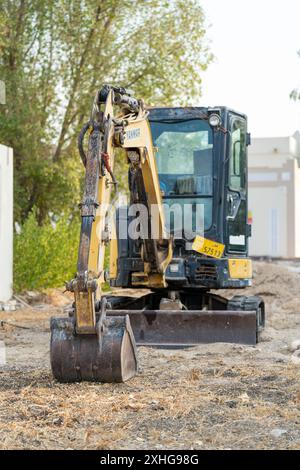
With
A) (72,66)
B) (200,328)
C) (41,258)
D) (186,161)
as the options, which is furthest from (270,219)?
(200,328)

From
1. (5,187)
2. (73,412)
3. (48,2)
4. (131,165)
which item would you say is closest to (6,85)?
(48,2)

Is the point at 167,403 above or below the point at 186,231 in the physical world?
below

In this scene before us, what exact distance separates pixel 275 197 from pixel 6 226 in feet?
98.0

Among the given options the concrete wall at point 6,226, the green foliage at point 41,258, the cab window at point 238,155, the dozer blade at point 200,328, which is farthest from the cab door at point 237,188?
the green foliage at point 41,258

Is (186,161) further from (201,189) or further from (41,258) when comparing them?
(41,258)

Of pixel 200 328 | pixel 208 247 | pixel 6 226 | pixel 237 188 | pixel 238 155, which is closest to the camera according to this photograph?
pixel 200 328

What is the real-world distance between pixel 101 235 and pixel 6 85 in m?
13.4

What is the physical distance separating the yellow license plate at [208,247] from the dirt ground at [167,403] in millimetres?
1340

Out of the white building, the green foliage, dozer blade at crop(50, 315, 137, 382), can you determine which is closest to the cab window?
dozer blade at crop(50, 315, 137, 382)

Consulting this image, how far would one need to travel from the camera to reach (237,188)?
11.2 meters

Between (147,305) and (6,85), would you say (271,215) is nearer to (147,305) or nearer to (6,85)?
(6,85)

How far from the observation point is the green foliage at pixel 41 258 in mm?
17484

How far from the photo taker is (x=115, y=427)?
18.8ft

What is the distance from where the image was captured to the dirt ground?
5.41m
